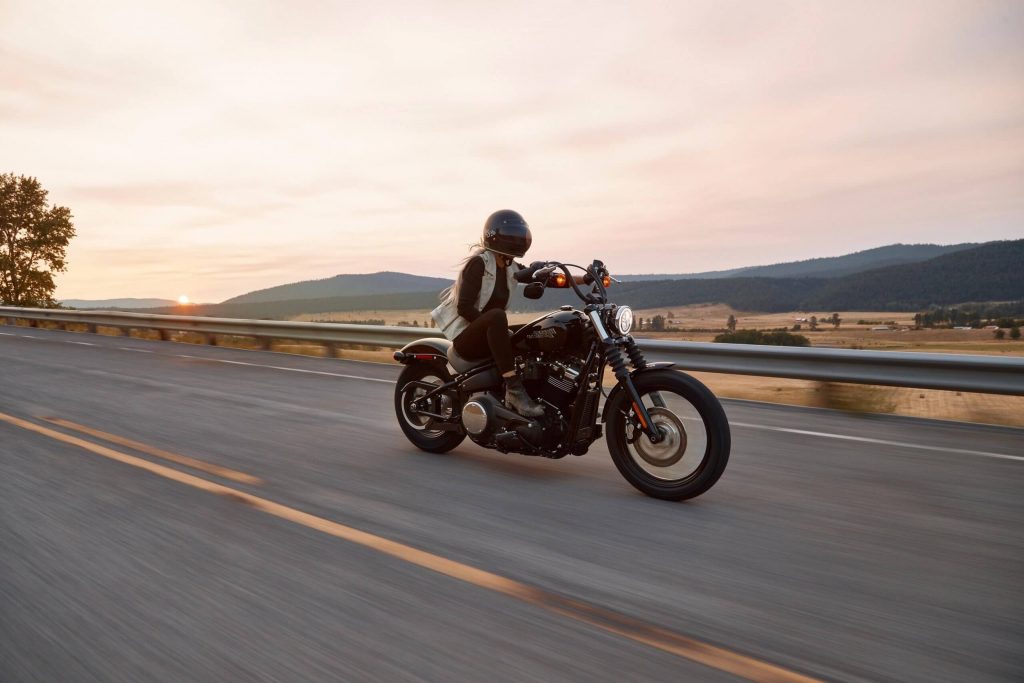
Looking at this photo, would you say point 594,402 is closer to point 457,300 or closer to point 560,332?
point 560,332

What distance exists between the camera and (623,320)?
200 inches

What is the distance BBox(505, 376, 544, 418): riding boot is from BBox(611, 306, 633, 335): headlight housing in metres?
0.82

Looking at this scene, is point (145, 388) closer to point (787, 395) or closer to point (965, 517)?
point (787, 395)

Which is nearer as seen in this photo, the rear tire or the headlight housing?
the headlight housing

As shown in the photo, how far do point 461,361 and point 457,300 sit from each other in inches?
20.8

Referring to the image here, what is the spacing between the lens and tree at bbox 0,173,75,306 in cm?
5259

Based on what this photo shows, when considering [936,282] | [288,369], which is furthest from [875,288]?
[288,369]

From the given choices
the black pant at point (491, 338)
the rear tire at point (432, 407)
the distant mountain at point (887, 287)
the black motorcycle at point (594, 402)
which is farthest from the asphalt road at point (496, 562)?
the distant mountain at point (887, 287)

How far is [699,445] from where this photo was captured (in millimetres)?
4785

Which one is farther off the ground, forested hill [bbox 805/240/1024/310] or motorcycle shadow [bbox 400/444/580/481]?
forested hill [bbox 805/240/1024/310]

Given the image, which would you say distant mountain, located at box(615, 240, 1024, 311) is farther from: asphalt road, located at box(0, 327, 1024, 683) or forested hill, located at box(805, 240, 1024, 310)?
asphalt road, located at box(0, 327, 1024, 683)

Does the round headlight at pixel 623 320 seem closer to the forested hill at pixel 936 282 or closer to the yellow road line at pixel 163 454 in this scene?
the yellow road line at pixel 163 454

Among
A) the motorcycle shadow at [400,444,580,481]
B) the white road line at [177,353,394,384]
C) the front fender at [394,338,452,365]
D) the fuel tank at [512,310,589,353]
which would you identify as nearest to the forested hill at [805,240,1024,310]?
the white road line at [177,353,394,384]

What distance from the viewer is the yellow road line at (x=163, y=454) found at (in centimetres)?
561
